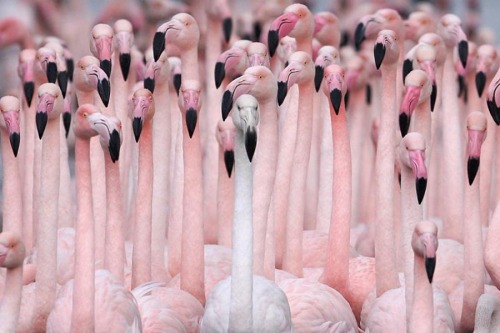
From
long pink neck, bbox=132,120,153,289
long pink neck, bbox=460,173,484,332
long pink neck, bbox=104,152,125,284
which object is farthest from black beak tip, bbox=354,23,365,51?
long pink neck, bbox=104,152,125,284

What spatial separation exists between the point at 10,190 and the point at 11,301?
84.7 inches

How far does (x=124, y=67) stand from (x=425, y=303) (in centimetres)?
300

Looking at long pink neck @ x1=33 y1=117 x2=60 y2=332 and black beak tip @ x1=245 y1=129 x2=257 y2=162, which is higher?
black beak tip @ x1=245 y1=129 x2=257 y2=162

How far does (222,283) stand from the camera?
8648mm

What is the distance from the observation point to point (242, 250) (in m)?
8.40

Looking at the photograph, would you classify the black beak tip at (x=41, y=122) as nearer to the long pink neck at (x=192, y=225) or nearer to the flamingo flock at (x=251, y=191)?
the flamingo flock at (x=251, y=191)

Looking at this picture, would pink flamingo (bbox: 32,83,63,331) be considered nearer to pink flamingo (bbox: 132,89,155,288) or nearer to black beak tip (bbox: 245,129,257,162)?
pink flamingo (bbox: 132,89,155,288)

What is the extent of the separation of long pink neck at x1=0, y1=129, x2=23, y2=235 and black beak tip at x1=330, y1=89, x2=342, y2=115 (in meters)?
2.12

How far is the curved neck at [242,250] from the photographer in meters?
8.22

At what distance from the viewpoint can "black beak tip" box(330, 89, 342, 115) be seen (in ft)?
32.4

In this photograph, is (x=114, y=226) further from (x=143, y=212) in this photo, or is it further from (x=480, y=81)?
(x=480, y=81)

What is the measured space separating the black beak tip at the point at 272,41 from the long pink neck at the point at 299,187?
12.7 inches

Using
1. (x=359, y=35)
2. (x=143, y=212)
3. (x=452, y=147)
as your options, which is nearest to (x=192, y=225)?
(x=143, y=212)

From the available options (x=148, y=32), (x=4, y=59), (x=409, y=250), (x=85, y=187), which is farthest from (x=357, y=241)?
(x=4, y=59)
